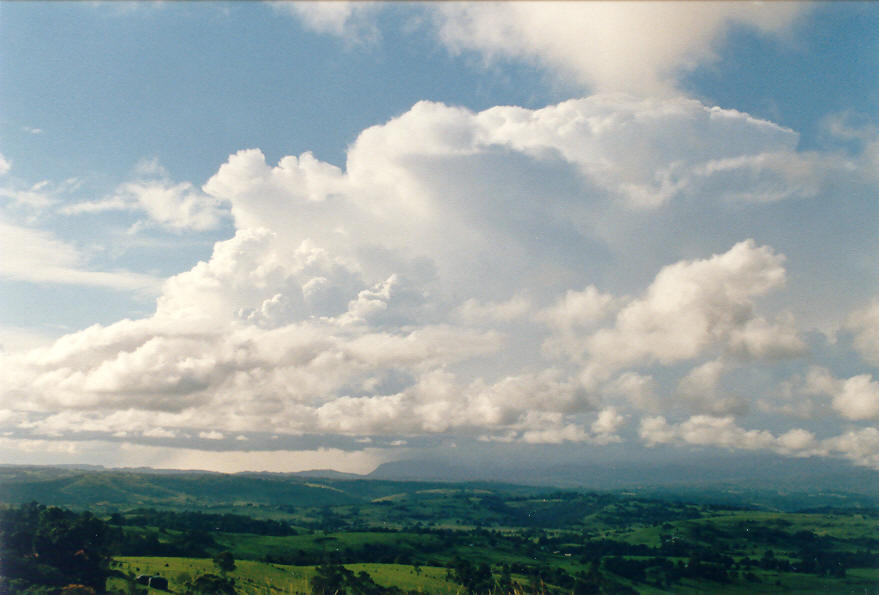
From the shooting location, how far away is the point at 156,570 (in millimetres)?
155750

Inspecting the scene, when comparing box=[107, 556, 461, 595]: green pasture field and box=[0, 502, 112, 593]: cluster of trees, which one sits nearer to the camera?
box=[0, 502, 112, 593]: cluster of trees

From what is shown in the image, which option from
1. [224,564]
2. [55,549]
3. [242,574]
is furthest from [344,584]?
[55,549]

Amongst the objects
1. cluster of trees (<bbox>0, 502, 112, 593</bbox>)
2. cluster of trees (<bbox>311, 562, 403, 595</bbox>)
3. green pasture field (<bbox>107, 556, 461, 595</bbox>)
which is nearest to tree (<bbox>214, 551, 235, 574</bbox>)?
green pasture field (<bbox>107, 556, 461, 595</bbox>)

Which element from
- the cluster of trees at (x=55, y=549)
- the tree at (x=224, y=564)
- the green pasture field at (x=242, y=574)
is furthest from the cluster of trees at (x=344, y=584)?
the cluster of trees at (x=55, y=549)

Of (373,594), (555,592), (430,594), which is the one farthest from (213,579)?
(555,592)

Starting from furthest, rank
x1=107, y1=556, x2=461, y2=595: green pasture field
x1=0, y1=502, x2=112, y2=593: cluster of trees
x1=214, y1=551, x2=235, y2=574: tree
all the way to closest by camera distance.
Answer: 1. x1=214, y1=551, x2=235, y2=574: tree
2. x1=107, y1=556, x2=461, y2=595: green pasture field
3. x1=0, y1=502, x2=112, y2=593: cluster of trees

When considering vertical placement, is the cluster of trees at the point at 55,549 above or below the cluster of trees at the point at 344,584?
above

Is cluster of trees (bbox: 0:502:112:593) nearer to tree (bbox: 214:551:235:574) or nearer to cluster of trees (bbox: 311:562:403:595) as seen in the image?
tree (bbox: 214:551:235:574)

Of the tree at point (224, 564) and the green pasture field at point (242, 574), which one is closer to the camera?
the green pasture field at point (242, 574)

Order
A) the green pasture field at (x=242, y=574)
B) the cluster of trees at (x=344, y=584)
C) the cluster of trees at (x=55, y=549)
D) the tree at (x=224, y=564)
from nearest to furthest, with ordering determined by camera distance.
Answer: the cluster of trees at (x=55, y=549) → the green pasture field at (x=242, y=574) → the cluster of trees at (x=344, y=584) → the tree at (x=224, y=564)

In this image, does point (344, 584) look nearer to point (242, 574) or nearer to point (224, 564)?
point (242, 574)

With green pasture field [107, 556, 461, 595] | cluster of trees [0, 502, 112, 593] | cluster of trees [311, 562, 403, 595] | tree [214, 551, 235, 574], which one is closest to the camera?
→ cluster of trees [0, 502, 112, 593]

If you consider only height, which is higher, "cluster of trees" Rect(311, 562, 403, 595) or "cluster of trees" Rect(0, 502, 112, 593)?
"cluster of trees" Rect(0, 502, 112, 593)

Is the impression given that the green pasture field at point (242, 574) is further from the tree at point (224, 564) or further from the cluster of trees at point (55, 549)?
the cluster of trees at point (55, 549)
